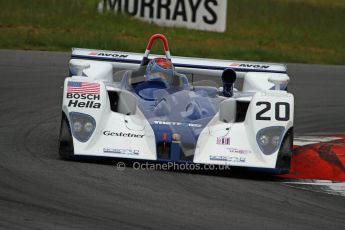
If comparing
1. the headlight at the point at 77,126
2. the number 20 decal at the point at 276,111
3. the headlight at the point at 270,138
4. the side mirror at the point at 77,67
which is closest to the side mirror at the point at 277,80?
the number 20 decal at the point at 276,111

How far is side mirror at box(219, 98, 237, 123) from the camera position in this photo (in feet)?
33.8

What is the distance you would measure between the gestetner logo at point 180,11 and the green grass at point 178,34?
0.62ft

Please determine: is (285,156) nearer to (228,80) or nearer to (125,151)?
(125,151)

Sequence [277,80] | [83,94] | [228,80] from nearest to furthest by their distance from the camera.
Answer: [83,94] < [228,80] < [277,80]

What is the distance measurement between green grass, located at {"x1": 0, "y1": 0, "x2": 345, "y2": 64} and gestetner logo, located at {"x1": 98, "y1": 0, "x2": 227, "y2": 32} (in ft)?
0.62

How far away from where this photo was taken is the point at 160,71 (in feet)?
36.6

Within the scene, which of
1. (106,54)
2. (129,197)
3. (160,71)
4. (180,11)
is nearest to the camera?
(129,197)

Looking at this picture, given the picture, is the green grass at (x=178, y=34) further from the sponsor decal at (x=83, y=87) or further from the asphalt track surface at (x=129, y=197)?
the sponsor decal at (x=83, y=87)

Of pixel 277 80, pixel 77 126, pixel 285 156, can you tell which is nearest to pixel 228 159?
pixel 285 156

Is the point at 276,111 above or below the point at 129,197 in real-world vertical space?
above

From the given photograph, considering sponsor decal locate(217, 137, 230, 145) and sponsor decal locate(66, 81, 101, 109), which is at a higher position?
sponsor decal locate(66, 81, 101, 109)

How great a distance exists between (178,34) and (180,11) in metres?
0.50

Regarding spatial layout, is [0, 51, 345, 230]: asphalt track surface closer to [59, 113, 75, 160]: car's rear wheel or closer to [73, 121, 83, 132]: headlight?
[59, 113, 75, 160]: car's rear wheel

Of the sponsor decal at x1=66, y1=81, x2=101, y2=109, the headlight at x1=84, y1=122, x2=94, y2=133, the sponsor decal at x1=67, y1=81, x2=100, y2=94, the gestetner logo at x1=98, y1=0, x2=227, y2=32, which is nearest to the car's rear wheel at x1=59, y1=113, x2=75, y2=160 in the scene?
the headlight at x1=84, y1=122, x2=94, y2=133
